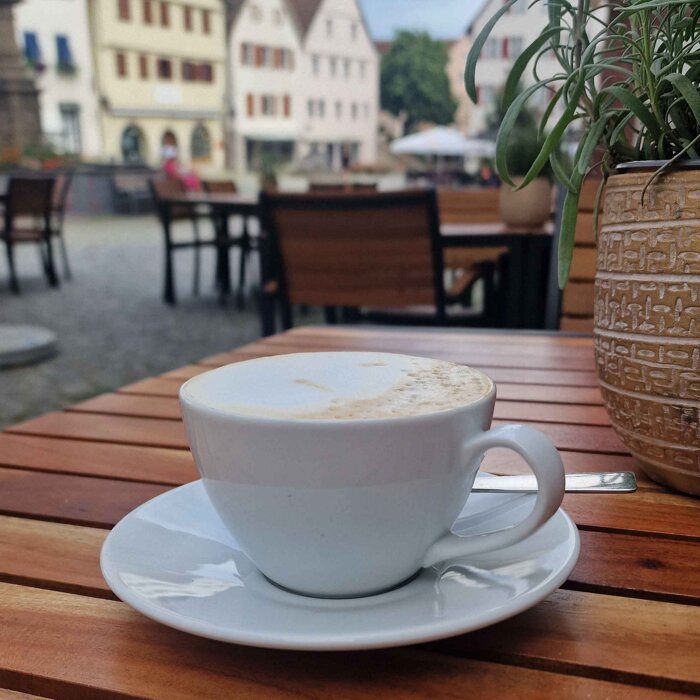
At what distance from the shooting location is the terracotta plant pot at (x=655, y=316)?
15.9 inches

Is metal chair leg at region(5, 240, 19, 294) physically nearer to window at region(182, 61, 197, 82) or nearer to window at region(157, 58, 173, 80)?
window at region(157, 58, 173, 80)

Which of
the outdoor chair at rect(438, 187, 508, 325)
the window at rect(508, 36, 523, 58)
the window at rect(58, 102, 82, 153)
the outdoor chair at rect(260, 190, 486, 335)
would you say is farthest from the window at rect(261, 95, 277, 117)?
the outdoor chair at rect(260, 190, 486, 335)

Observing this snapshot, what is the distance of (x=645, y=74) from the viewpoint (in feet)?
1.37

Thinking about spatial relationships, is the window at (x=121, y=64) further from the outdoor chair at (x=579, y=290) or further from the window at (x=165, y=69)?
the outdoor chair at (x=579, y=290)

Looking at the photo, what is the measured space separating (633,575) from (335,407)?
16 centimetres

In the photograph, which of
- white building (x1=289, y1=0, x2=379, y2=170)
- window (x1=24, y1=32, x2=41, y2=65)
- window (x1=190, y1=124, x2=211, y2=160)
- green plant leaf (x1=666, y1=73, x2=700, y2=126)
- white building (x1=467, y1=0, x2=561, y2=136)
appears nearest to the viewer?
green plant leaf (x1=666, y1=73, x2=700, y2=126)

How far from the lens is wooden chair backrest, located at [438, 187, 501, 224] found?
129 inches

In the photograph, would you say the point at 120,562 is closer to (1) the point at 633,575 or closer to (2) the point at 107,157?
(1) the point at 633,575

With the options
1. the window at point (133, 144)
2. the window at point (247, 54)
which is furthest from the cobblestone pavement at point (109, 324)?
the window at point (247, 54)

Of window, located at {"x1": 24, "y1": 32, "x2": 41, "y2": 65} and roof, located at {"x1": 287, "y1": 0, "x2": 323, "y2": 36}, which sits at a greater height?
roof, located at {"x1": 287, "y1": 0, "x2": 323, "y2": 36}

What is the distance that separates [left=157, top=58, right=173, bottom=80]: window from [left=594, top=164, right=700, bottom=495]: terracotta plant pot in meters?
24.1

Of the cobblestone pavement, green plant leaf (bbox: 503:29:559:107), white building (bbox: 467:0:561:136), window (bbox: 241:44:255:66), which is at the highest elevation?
window (bbox: 241:44:255:66)

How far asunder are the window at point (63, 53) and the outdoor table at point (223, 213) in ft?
57.0

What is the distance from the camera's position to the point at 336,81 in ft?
91.4
